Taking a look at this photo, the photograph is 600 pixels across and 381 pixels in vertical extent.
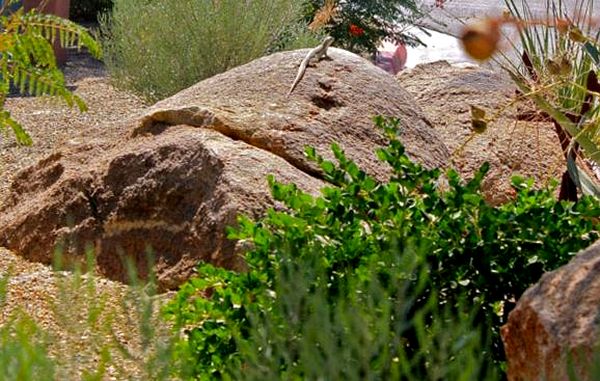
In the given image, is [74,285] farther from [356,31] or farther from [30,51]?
[356,31]

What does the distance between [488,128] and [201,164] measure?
6.95ft

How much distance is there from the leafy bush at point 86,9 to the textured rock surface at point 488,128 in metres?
8.22

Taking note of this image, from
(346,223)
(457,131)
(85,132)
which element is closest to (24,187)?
(85,132)

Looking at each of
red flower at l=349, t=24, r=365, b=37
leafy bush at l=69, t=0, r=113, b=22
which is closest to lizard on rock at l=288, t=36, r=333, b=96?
red flower at l=349, t=24, r=365, b=37

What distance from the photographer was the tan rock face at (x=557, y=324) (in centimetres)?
223

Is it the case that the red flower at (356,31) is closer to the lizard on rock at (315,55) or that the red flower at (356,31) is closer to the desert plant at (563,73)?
the lizard on rock at (315,55)

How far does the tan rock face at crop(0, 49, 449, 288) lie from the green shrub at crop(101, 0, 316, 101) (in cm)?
299

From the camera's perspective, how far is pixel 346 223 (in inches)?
125

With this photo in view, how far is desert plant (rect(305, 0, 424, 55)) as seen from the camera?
12.2m

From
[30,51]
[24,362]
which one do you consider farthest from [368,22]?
[24,362]

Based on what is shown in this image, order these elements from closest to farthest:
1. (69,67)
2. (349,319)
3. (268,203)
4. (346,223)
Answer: (349,319) < (346,223) < (268,203) < (69,67)

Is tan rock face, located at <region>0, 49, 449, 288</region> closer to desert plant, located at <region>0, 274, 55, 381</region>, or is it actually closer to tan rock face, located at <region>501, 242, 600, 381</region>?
tan rock face, located at <region>501, 242, 600, 381</region>

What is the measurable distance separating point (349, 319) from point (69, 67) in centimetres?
1023

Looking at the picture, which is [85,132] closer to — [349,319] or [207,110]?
[207,110]
